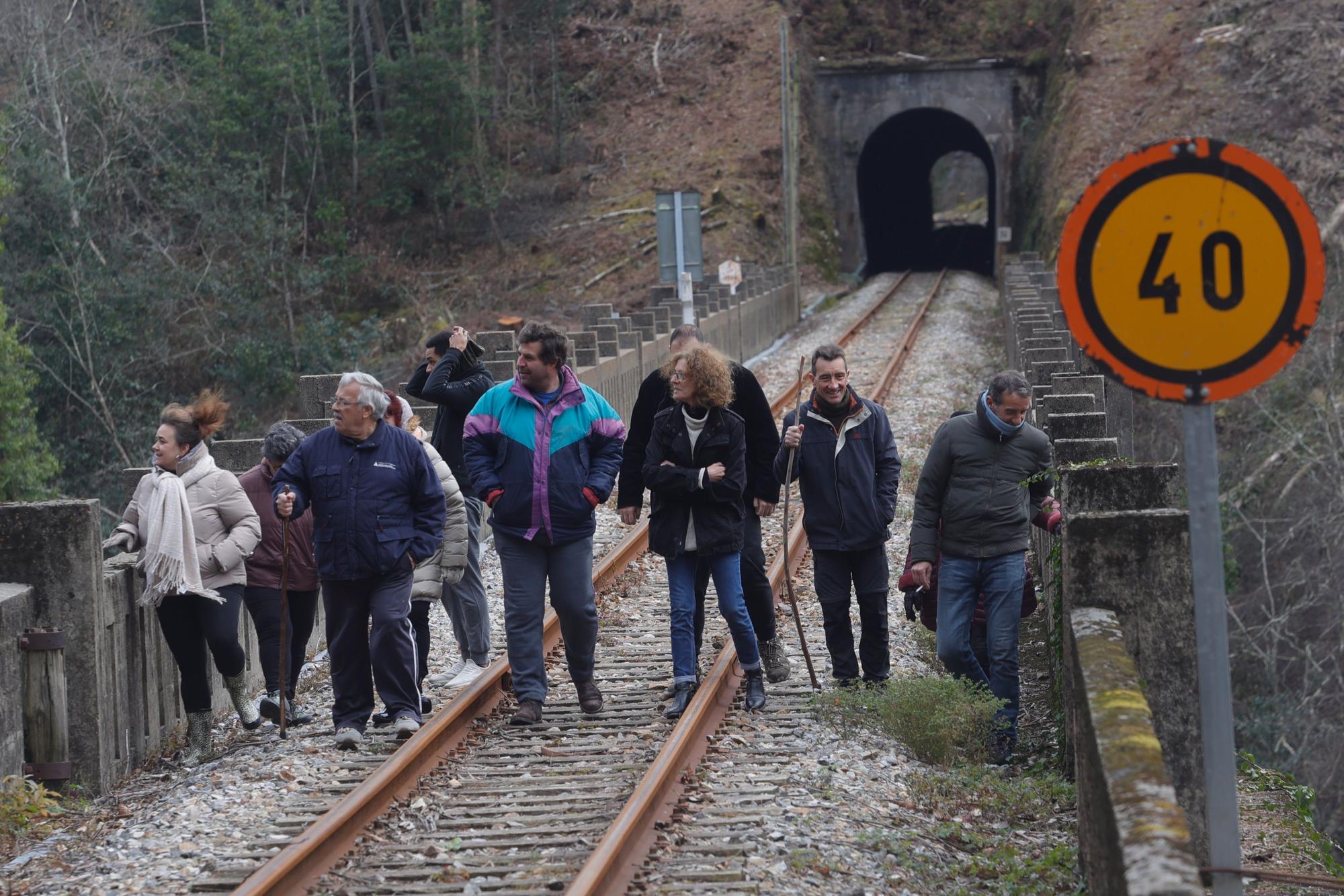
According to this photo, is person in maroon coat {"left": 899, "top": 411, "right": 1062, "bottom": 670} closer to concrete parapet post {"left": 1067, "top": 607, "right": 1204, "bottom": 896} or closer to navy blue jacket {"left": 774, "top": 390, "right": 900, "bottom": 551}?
navy blue jacket {"left": 774, "top": 390, "right": 900, "bottom": 551}

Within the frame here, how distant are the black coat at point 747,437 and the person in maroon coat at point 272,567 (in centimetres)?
183

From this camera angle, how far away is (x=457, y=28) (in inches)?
1682

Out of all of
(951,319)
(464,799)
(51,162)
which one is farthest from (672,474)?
(51,162)

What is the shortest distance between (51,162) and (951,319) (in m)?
22.0

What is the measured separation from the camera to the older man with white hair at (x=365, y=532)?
7.23m

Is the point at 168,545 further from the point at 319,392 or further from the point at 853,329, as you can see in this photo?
the point at 853,329

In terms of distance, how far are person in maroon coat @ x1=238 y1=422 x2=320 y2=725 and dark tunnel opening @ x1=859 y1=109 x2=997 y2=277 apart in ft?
139

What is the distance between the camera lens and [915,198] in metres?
58.9

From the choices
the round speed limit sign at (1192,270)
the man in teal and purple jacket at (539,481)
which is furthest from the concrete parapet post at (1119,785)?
the man in teal and purple jacket at (539,481)

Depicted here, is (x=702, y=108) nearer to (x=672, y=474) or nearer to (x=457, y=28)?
(x=457, y=28)

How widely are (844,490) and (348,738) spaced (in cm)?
294

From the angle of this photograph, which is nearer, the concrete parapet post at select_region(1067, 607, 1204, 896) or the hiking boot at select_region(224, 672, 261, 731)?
the concrete parapet post at select_region(1067, 607, 1204, 896)

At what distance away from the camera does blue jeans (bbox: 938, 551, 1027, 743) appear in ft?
24.3

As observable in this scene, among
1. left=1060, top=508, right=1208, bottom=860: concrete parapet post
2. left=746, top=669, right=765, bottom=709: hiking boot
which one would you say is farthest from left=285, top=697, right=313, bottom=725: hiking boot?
left=1060, top=508, right=1208, bottom=860: concrete parapet post
